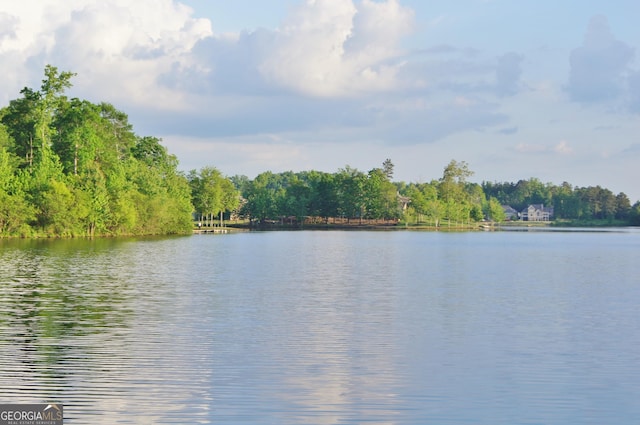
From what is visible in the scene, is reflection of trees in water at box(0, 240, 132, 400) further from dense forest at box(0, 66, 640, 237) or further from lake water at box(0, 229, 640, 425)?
dense forest at box(0, 66, 640, 237)

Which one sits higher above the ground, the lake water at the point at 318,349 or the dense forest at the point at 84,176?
the dense forest at the point at 84,176

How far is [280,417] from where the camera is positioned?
39.9 feet

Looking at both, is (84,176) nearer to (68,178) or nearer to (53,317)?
(68,178)

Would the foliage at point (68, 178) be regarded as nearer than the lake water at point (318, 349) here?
No

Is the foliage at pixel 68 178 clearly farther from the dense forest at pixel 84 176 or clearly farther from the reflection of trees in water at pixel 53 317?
the reflection of trees in water at pixel 53 317

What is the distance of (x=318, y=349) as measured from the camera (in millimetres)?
18125

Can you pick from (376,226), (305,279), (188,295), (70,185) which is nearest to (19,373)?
(188,295)

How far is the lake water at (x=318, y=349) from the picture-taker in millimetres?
12820
